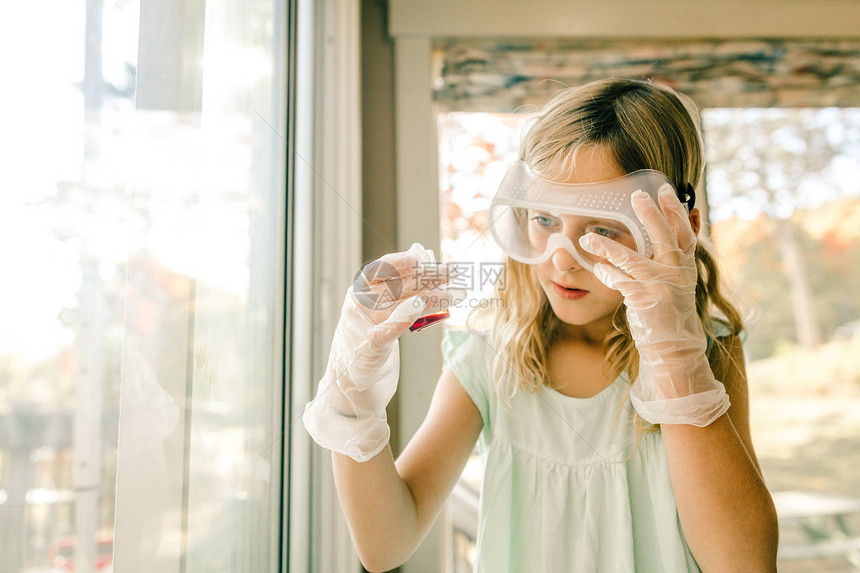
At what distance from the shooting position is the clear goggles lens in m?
0.57

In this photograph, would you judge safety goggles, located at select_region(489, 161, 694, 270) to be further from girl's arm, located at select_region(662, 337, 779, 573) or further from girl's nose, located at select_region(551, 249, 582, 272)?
girl's arm, located at select_region(662, 337, 779, 573)

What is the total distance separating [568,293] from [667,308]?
4.7 inches

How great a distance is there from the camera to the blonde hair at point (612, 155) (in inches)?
23.6

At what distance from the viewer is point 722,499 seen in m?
0.56

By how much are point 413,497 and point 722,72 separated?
5.39 feet

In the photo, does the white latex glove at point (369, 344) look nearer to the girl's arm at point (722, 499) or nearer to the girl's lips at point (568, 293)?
the girl's lips at point (568, 293)

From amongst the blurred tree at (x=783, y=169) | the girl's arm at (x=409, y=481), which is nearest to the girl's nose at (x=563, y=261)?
the girl's arm at (x=409, y=481)

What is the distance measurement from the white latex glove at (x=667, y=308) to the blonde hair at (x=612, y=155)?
0.08m

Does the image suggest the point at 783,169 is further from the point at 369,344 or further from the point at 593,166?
the point at 369,344

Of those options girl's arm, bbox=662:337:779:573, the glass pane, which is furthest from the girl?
the glass pane

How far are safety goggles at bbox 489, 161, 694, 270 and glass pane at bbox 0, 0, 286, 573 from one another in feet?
0.88

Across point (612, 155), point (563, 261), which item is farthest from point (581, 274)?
point (612, 155)

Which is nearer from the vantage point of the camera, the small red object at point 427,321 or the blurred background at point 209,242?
the blurred background at point 209,242

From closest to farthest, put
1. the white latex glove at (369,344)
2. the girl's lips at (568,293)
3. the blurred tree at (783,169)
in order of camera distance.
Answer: the white latex glove at (369,344)
the girl's lips at (568,293)
the blurred tree at (783,169)
